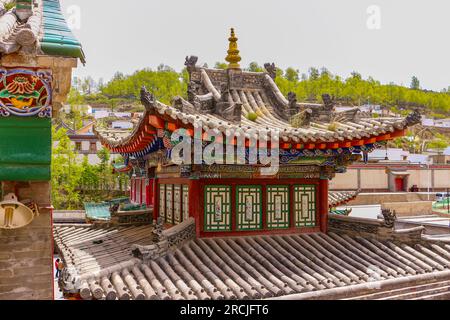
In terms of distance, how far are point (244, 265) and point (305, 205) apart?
108 inches

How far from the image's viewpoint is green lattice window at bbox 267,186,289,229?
10570 mm

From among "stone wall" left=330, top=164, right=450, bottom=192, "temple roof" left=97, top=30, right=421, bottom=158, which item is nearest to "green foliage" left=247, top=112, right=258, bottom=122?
"temple roof" left=97, top=30, right=421, bottom=158

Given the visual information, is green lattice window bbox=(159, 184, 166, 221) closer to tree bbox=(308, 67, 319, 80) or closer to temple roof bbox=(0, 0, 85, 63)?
temple roof bbox=(0, 0, 85, 63)

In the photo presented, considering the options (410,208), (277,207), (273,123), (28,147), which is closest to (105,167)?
(410,208)

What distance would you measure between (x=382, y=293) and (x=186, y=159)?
4434 mm

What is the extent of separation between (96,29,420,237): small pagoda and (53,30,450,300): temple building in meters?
0.03

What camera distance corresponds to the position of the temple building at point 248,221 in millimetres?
8070

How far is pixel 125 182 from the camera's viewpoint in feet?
173

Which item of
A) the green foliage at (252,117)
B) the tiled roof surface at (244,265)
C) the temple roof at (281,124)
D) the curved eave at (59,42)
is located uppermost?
the curved eave at (59,42)

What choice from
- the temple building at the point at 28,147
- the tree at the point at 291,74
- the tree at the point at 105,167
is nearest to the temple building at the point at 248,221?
the temple building at the point at 28,147

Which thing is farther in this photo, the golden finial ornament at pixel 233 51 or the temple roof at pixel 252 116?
the golden finial ornament at pixel 233 51

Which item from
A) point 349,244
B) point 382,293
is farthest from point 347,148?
point 382,293

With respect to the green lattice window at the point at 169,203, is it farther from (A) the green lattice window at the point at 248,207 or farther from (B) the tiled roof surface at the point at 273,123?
(A) the green lattice window at the point at 248,207

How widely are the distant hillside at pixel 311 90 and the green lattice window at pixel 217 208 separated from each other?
99.4 m
